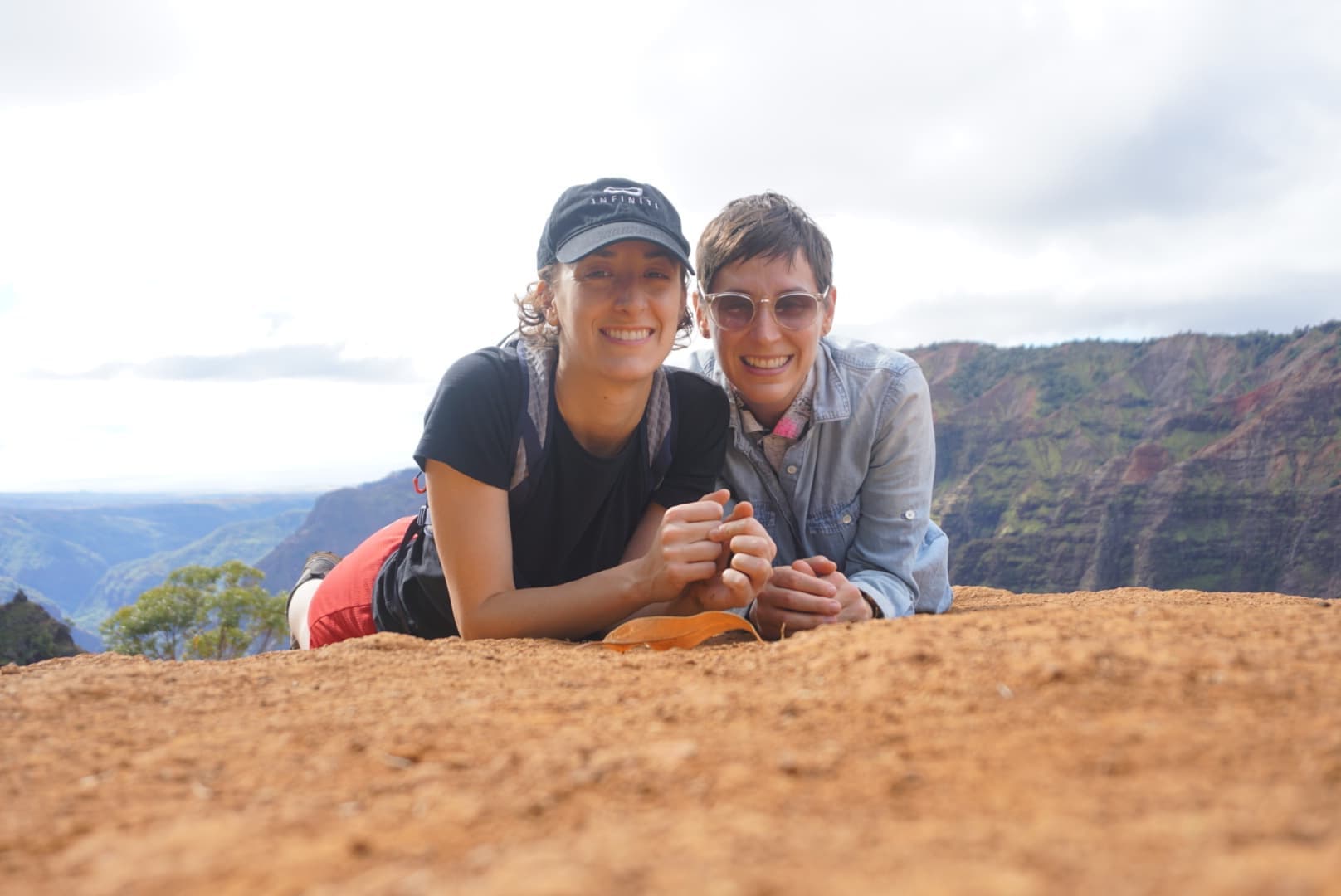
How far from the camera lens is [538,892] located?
1.10 metres

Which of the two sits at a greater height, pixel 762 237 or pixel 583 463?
pixel 762 237

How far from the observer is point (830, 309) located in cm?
458

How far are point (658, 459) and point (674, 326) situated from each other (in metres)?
0.68

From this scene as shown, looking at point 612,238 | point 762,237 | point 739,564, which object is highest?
point 762,237

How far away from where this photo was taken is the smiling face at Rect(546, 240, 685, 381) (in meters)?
3.61

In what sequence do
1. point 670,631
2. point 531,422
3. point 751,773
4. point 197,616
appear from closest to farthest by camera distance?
point 751,773
point 670,631
point 531,422
point 197,616

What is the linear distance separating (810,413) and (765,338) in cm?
58

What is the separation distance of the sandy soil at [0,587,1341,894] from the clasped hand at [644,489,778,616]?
2.82 feet

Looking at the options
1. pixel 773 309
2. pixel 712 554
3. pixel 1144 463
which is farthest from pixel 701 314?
pixel 1144 463

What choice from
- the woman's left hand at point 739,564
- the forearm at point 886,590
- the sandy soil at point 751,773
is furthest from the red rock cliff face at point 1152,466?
the sandy soil at point 751,773

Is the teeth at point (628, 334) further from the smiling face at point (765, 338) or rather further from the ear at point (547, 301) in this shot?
the smiling face at point (765, 338)

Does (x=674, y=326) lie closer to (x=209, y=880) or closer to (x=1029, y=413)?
(x=209, y=880)

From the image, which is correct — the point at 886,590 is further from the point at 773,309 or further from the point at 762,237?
the point at 762,237

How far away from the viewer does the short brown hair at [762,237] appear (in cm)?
421
